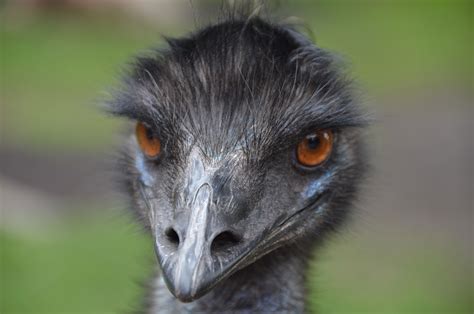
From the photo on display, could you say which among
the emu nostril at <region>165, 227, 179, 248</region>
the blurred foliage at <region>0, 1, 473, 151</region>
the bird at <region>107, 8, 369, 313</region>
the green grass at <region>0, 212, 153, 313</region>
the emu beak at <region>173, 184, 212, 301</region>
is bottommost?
the emu beak at <region>173, 184, 212, 301</region>

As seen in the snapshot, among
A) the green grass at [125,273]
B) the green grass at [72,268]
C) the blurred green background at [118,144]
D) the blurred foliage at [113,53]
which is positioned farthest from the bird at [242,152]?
the blurred foliage at [113,53]

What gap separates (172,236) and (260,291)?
1.79 ft

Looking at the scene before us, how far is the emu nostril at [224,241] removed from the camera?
7.35 ft

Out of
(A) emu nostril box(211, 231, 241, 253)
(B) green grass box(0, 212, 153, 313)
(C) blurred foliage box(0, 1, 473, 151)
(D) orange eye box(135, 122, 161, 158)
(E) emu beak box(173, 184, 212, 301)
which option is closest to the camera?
(E) emu beak box(173, 184, 212, 301)

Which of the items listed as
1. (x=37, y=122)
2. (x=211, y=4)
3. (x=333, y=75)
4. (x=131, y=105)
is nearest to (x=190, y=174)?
(x=131, y=105)

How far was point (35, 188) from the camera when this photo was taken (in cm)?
761

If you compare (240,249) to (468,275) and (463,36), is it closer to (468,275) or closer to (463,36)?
(468,275)

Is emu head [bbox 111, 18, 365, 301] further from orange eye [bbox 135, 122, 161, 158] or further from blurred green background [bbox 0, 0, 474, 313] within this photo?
blurred green background [bbox 0, 0, 474, 313]

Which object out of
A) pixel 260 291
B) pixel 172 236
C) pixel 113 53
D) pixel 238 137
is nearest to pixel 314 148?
pixel 238 137

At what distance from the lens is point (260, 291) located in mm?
2727

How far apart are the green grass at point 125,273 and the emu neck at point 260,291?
3150mm

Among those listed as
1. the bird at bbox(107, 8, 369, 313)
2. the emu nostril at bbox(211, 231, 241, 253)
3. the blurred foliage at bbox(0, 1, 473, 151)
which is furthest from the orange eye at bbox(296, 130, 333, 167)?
the blurred foliage at bbox(0, 1, 473, 151)

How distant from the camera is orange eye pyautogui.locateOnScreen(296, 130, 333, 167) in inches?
103

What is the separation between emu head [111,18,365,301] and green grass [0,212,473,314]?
3.28m
